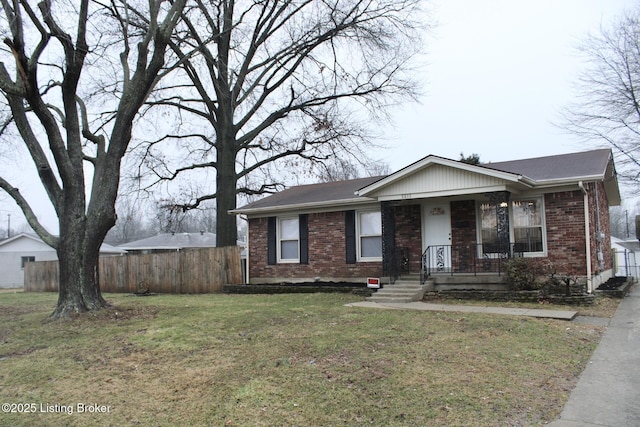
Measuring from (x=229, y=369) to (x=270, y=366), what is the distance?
1.67 feet

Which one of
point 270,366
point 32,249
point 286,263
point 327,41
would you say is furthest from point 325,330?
point 32,249

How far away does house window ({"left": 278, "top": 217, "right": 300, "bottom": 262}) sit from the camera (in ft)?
54.1

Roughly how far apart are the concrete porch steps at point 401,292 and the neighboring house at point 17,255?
3117cm

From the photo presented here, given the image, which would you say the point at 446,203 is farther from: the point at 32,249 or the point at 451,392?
the point at 32,249

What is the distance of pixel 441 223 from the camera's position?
1381 centimetres

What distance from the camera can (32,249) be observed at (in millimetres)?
34969

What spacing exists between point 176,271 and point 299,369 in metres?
13.1

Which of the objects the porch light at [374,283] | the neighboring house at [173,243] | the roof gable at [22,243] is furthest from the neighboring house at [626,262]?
the roof gable at [22,243]

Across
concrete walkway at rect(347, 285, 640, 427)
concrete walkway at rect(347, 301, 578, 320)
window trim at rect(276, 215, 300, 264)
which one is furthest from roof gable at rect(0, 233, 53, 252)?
concrete walkway at rect(347, 285, 640, 427)

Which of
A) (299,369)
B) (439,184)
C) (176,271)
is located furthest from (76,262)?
(439,184)

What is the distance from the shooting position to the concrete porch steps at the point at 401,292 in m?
11.4

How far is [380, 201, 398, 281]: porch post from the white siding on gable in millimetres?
402

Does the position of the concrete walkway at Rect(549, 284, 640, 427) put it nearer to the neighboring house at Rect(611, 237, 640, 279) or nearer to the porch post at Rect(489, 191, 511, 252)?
the porch post at Rect(489, 191, 511, 252)

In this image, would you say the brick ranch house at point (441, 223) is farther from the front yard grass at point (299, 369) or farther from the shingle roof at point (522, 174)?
the front yard grass at point (299, 369)
